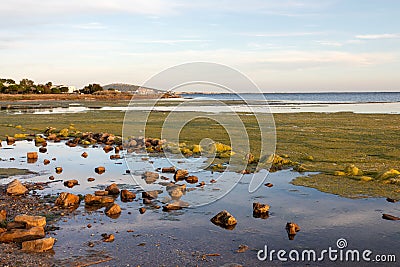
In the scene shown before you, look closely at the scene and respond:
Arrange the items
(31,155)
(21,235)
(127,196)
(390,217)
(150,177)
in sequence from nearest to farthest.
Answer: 1. (21,235)
2. (390,217)
3. (127,196)
4. (150,177)
5. (31,155)

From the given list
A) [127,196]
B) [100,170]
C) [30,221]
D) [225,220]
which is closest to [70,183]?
[100,170]

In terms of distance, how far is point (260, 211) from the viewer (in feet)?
Result: 35.4

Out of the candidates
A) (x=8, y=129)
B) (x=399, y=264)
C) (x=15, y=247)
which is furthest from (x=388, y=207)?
(x=8, y=129)

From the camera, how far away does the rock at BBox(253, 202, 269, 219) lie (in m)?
10.6

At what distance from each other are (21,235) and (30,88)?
139444 mm

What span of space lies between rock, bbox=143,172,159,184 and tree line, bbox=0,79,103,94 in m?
126

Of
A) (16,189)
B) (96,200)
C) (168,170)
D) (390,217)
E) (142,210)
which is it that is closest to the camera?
(390,217)

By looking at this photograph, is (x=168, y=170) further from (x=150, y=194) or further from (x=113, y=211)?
(x=113, y=211)

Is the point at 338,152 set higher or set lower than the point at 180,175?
higher

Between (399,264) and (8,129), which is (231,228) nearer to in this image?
(399,264)

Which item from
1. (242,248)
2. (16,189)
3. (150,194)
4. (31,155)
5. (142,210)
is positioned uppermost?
(31,155)

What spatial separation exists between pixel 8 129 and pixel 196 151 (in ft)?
59.7

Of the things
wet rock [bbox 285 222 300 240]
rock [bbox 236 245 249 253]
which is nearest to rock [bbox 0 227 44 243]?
rock [bbox 236 245 249 253]

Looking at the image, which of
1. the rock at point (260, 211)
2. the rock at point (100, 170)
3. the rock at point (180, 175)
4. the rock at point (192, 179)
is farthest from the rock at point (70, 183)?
the rock at point (260, 211)
